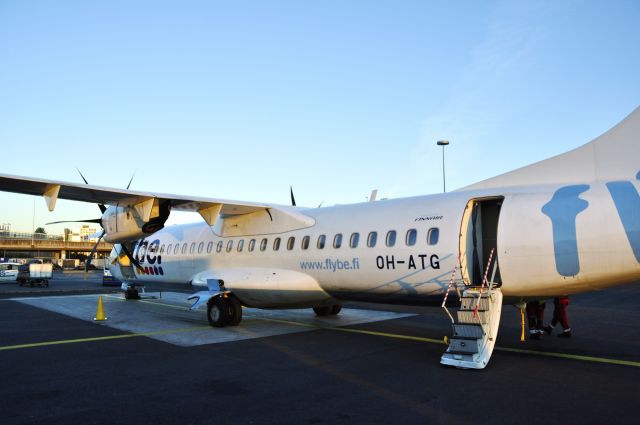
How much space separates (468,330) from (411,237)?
2445 mm

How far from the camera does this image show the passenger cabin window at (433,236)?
31.4 ft

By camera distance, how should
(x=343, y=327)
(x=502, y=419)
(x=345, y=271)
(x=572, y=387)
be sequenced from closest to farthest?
1. (x=502, y=419)
2. (x=572, y=387)
3. (x=345, y=271)
4. (x=343, y=327)

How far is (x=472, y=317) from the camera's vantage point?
825cm

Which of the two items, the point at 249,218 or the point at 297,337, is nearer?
the point at 297,337

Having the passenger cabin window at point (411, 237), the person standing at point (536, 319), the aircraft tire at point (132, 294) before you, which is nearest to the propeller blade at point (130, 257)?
the aircraft tire at point (132, 294)

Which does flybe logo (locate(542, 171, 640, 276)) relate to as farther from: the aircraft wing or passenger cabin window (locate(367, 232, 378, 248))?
the aircraft wing

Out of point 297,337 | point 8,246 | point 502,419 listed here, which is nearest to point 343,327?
point 297,337

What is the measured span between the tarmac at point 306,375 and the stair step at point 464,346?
1.31 ft

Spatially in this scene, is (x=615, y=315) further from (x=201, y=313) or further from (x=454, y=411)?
(x=201, y=313)

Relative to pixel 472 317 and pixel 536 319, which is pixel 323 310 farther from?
pixel 472 317

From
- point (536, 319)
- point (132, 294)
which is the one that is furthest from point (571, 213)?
point (132, 294)

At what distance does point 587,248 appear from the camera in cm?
791

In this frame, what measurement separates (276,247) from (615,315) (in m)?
10.6

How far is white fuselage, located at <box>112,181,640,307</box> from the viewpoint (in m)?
7.87
